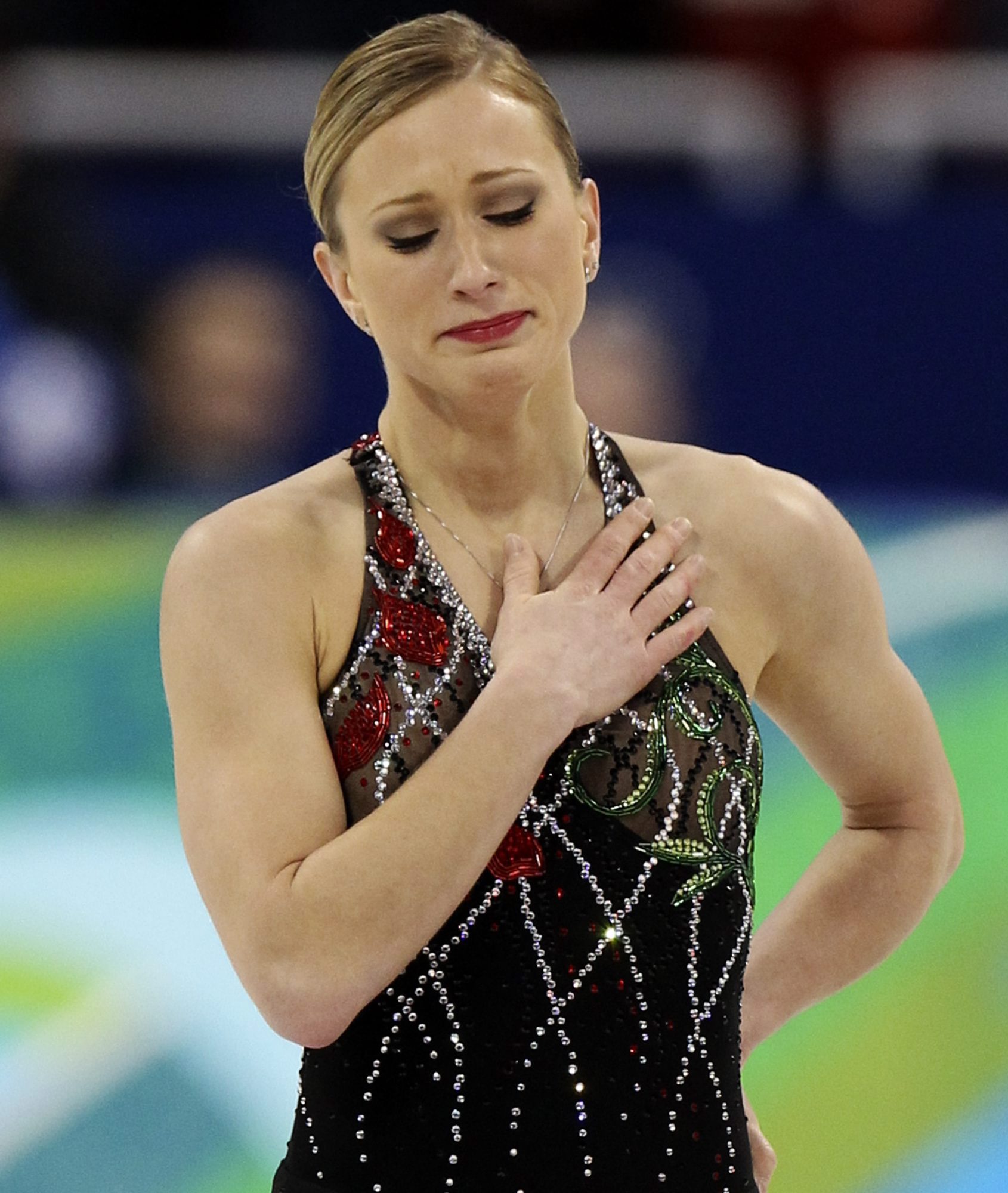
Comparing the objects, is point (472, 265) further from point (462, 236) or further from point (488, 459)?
point (488, 459)

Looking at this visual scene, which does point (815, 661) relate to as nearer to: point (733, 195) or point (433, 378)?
point (433, 378)

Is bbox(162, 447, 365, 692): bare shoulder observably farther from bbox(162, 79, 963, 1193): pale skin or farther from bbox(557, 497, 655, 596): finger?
bbox(557, 497, 655, 596): finger

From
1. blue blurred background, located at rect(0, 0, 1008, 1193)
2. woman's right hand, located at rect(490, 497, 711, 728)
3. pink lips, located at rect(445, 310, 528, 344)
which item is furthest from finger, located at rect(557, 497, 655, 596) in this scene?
blue blurred background, located at rect(0, 0, 1008, 1193)

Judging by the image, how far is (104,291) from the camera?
470 centimetres

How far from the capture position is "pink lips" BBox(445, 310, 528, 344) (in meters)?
1.62

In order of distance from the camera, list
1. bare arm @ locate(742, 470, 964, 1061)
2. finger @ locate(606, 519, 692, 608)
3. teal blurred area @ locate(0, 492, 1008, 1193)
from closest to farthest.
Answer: finger @ locate(606, 519, 692, 608), bare arm @ locate(742, 470, 964, 1061), teal blurred area @ locate(0, 492, 1008, 1193)

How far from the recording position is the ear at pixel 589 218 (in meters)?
1.74

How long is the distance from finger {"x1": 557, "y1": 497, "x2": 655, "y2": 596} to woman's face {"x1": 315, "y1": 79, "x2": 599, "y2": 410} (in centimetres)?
16

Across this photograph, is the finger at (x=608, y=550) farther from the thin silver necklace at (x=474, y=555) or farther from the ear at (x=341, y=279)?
the ear at (x=341, y=279)

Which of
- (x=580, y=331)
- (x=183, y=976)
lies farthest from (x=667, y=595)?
(x=580, y=331)

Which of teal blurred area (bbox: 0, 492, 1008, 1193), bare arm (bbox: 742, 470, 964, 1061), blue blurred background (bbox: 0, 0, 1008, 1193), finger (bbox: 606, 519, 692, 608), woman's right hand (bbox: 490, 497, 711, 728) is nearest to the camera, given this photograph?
woman's right hand (bbox: 490, 497, 711, 728)

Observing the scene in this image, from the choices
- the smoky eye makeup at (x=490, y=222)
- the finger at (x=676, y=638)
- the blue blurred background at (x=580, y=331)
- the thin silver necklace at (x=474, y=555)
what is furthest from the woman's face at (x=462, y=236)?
the blue blurred background at (x=580, y=331)

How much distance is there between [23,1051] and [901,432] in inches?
114

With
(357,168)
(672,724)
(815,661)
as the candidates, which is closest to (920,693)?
(815,661)
